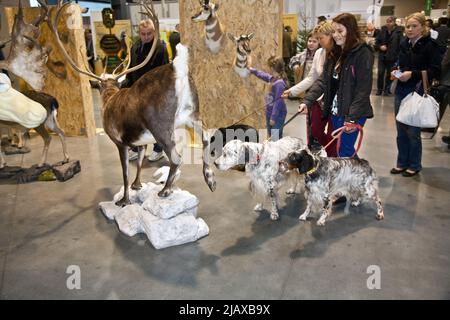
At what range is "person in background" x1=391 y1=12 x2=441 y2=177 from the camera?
13.3 feet

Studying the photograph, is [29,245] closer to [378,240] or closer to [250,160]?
[250,160]

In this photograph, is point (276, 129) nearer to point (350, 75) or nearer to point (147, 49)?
point (350, 75)

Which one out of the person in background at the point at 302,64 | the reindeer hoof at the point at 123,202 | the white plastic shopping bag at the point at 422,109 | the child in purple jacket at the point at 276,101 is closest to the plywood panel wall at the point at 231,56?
the child in purple jacket at the point at 276,101

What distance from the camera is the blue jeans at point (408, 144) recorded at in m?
4.43

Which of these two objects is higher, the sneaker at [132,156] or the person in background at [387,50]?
the person in background at [387,50]

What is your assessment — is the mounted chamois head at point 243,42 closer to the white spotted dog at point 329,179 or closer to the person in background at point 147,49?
the person in background at point 147,49

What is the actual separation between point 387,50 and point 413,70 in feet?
17.9

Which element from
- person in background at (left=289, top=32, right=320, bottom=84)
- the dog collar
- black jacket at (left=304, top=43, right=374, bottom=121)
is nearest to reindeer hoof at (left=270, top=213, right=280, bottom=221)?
the dog collar

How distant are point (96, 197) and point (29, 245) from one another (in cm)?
106

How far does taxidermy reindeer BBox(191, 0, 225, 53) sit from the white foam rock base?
9.44 ft

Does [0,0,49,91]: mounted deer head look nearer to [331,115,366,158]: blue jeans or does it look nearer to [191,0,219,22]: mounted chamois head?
[191,0,219,22]: mounted chamois head

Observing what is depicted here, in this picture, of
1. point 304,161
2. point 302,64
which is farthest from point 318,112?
point 302,64

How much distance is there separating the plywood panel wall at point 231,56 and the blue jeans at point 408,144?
1831 millimetres

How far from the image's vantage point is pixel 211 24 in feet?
17.8
